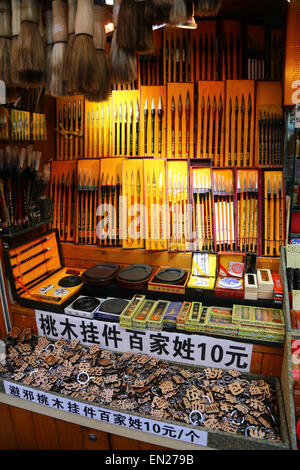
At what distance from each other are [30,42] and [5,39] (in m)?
0.23

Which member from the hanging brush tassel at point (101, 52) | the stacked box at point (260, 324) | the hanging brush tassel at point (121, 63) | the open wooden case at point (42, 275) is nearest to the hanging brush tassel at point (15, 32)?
the hanging brush tassel at point (101, 52)

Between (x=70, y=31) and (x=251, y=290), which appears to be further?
(x=251, y=290)

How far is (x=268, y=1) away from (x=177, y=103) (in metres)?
1.06

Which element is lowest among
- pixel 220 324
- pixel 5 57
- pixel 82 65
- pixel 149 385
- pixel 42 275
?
pixel 149 385

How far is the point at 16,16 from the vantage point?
1.65m

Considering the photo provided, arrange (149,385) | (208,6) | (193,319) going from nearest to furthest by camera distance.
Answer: (208,6) < (149,385) < (193,319)

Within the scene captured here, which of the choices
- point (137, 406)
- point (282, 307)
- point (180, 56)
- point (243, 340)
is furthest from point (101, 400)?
point (180, 56)

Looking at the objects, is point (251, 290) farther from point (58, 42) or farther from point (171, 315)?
point (58, 42)

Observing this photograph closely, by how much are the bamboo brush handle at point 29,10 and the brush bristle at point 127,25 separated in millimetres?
431

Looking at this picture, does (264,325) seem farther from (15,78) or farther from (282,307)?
(15,78)

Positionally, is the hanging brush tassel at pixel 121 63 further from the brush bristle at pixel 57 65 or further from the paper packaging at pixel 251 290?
the paper packaging at pixel 251 290

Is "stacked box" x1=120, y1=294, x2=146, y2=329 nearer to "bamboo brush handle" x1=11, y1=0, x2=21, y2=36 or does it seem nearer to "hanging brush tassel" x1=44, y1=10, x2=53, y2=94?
"hanging brush tassel" x1=44, y1=10, x2=53, y2=94

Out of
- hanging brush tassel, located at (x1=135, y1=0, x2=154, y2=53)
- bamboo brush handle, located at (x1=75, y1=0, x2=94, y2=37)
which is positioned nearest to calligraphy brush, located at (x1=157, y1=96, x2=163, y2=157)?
hanging brush tassel, located at (x1=135, y1=0, x2=154, y2=53)

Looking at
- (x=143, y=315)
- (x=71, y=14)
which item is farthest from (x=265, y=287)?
(x=71, y=14)
